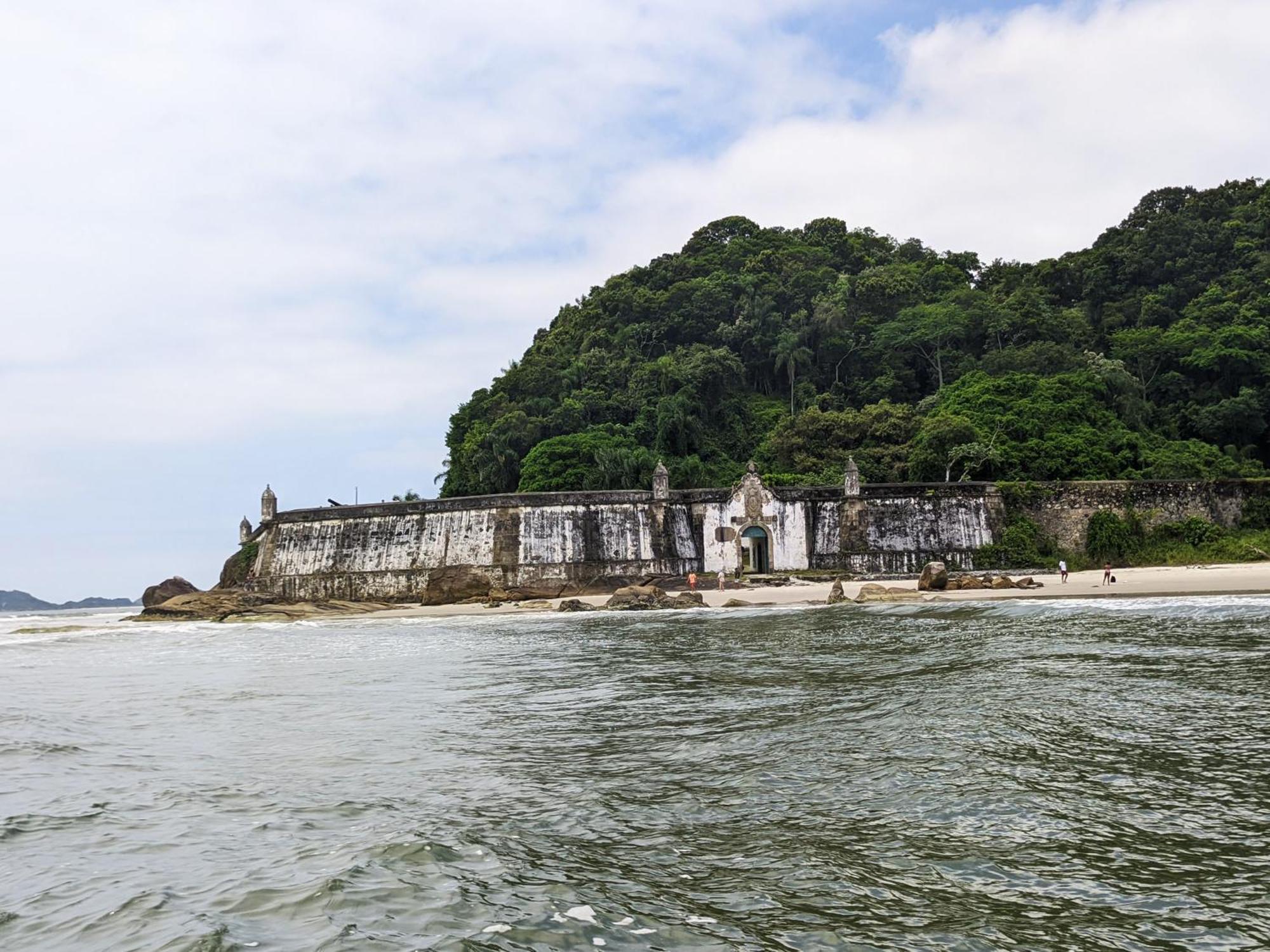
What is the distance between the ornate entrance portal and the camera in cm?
4122

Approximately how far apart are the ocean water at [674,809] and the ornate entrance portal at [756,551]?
87.2 feet

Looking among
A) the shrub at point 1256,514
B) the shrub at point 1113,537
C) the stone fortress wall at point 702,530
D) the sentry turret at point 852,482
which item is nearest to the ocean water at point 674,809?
the stone fortress wall at point 702,530

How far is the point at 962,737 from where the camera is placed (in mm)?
8367

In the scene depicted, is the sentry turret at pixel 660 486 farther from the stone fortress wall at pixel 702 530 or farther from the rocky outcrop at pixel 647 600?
the rocky outcrop at pixel 647 600

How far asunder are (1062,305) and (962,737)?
68036mm

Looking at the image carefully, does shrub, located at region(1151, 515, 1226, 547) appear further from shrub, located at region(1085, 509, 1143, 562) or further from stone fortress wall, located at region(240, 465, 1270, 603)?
shrub, located at region(1085, 509, 1143, 562)

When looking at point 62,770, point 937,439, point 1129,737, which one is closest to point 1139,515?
point 937,439

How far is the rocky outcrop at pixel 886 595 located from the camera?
29375 millimetres

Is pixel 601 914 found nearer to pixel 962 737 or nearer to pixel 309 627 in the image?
pixel 962 737

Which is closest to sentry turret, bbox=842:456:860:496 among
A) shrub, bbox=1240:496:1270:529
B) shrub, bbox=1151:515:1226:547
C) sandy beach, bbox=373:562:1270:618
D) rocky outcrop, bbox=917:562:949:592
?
sandy beach, bbox=373:562:1270:618

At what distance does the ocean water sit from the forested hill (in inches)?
1440

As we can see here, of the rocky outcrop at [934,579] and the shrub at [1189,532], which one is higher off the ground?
the shrub at [1189,532]

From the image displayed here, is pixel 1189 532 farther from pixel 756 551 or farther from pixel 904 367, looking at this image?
pixel 904 367

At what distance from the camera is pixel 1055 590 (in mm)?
29797
